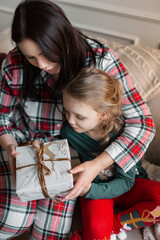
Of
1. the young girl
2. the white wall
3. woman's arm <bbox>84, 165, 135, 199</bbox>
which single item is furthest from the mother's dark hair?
the white wall

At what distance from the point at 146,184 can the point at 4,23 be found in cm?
163

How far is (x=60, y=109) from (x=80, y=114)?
0.19 meters

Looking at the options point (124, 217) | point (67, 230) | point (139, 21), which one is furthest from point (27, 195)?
point (139, 21)

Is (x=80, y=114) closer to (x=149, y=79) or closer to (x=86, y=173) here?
(x=86, y=173)

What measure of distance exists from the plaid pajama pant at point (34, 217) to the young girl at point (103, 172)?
0.07 meters

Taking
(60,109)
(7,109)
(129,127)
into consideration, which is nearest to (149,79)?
(129,127)

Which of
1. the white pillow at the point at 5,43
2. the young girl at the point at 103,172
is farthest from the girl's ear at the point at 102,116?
the white pillow at the point at 5,43

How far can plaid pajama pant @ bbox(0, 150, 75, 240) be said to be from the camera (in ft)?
3.20

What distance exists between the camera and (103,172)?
41.1 inches

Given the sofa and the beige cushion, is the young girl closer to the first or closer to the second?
the sofa

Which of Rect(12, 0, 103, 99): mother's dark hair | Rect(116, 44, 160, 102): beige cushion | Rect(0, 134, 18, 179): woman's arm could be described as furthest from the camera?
Rect(116, 44, 160, 102): beige cushion

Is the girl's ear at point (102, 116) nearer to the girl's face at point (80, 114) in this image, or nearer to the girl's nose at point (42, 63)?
the girl's face at point (80, 114)

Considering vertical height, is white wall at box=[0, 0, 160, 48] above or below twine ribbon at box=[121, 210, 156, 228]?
above

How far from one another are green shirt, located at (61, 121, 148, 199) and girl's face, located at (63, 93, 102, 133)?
139mm
